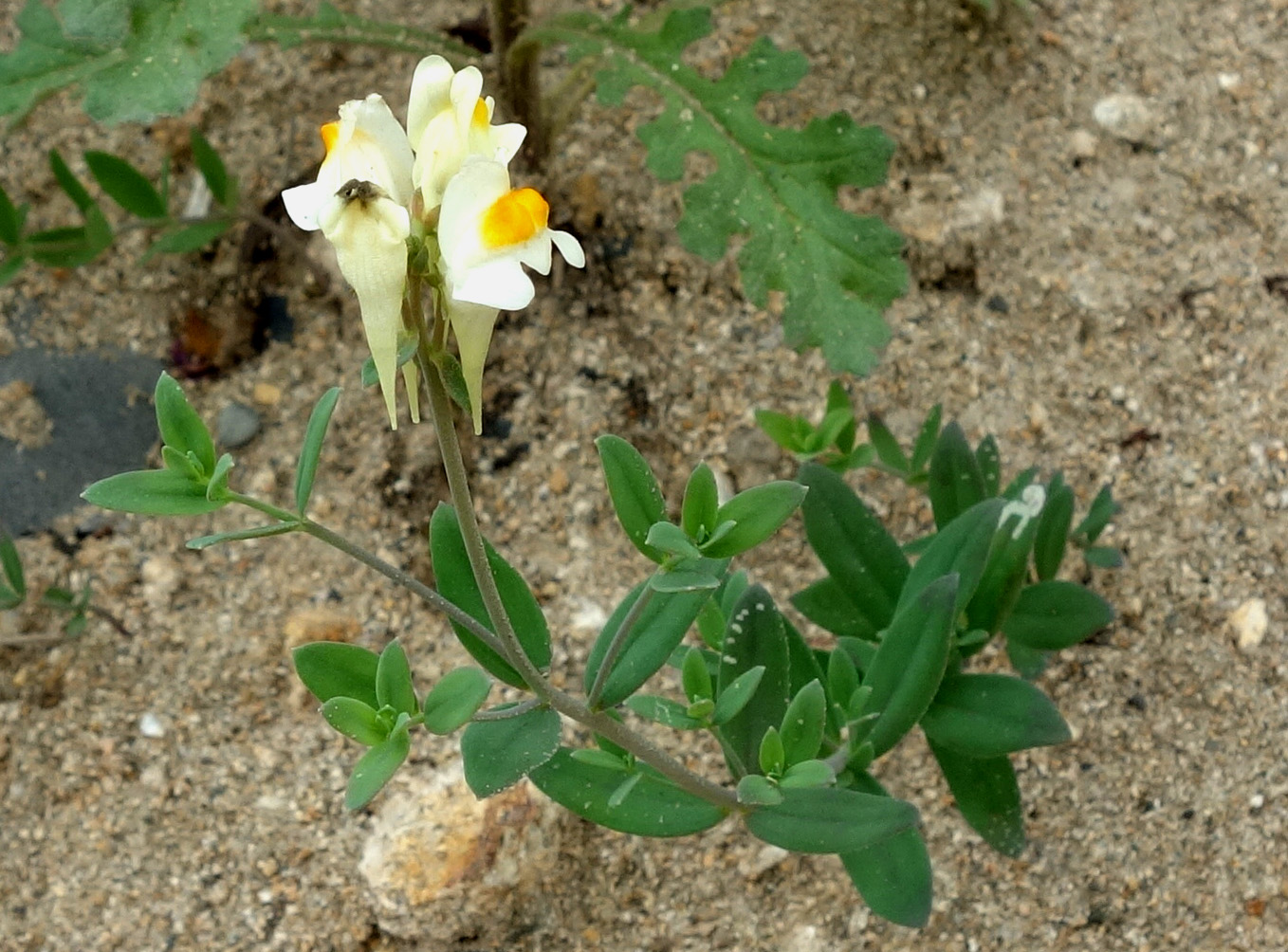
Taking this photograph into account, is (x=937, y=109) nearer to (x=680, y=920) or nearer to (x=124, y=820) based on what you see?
(x=680, y=920)

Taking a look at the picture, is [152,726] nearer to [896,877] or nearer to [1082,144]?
[896,877]

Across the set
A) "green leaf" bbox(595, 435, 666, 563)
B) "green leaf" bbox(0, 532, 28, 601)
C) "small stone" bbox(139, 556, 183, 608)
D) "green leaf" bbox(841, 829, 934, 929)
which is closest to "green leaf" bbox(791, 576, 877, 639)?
"green leaf" bbox(841, 829, 934, 929)

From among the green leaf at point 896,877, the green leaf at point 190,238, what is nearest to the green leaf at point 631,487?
the green leaf at point 896,877

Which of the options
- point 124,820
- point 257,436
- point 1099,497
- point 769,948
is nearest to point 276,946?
point 124,820

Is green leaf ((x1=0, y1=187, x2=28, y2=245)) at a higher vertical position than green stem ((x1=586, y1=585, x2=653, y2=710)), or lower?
lower

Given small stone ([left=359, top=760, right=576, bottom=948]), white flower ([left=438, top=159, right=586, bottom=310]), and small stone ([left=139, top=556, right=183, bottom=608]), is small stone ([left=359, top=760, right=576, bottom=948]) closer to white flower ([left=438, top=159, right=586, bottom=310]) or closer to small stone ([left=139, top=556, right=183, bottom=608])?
small stone ([left=139, top=556, right=183, bottom=608])

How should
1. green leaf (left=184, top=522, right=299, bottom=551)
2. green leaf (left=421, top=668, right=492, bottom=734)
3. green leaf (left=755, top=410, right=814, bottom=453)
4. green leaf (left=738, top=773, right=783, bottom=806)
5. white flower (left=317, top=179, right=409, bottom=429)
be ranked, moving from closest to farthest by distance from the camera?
white flower (left=317, top=179, right=409, bottom=429)
green leaf (left=184, top=522, right=299, bottom=551)
green leaf (left=421, top=668, right=492, bottom=734)
green leaf (left=738, top=773, right=783, bottom=806)
green leaf (left=755, top=410, right=814, bottom=453)

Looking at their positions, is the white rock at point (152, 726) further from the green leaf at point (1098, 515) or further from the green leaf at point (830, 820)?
the green leaf at point (1098, 515)

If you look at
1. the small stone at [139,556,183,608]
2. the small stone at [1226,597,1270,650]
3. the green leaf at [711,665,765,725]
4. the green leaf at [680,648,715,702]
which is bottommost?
the small stone at [139,556,183,608]

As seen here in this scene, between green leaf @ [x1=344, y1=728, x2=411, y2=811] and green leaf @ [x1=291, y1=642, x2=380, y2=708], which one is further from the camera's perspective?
green leaf @ [x1=291, y1=642, x2=380, y2=708]
